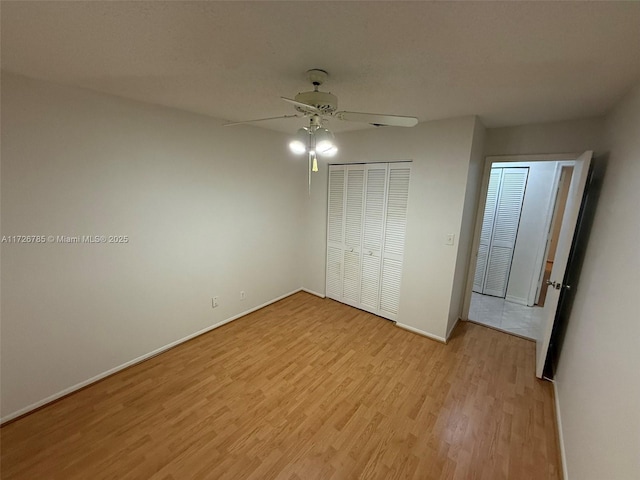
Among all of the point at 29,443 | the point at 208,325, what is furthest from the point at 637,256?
the point at 29,443

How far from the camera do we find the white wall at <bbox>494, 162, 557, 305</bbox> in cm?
358

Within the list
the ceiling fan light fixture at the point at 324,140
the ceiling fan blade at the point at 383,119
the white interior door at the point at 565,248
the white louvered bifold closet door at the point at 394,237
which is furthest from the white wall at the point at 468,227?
the ceiling fan light fixture at the point at 324,140

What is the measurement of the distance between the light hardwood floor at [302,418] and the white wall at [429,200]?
0.41 meters

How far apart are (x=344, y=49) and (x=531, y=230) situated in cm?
Answer: 394

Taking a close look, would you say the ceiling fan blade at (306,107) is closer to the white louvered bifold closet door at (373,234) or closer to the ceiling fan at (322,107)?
the ceiling fan at (322,107)

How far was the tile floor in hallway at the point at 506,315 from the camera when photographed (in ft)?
10.4

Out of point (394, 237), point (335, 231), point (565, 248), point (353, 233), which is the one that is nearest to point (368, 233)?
point (353, 233)

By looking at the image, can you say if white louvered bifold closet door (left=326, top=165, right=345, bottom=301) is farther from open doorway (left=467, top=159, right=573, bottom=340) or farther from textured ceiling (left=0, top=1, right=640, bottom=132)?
open doorway (left=467, top=159, right=573, bottom=340)

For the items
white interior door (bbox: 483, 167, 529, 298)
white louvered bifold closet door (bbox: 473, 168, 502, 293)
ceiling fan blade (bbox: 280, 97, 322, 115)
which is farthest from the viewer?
white louvered bifold closet door (bbox: 473, 168, 502, 293)

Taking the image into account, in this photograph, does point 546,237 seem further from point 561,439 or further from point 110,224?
point 110,224

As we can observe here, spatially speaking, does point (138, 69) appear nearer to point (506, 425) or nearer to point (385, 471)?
point (385, 471)

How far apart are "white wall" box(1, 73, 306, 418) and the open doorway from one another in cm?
334

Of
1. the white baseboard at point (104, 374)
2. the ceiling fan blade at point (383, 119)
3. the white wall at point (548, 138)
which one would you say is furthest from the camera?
the white wall at point (548, 138)

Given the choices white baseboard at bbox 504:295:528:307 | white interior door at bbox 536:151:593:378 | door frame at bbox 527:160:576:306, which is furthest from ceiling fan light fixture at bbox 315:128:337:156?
white baseboard at bbox 504:295:528:307
